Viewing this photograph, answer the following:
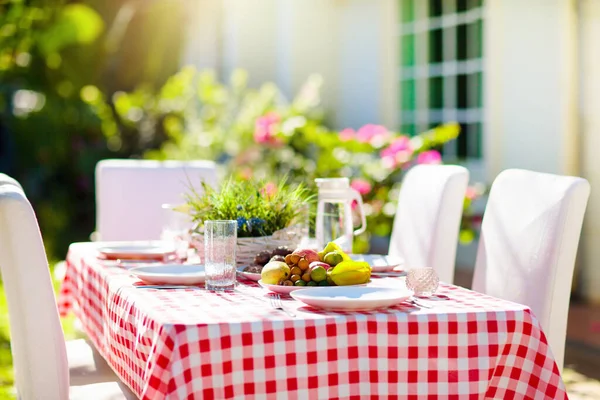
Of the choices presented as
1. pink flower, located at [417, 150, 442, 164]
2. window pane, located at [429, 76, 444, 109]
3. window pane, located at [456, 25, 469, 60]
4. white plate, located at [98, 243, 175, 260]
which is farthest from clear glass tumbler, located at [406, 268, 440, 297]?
window pane, located at [429, 76, 444, 109]

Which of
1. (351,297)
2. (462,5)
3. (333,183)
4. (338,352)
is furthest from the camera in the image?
(462,5)

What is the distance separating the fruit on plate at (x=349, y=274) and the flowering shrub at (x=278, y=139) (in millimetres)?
2012

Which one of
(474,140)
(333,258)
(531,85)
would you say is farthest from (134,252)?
(474,140)

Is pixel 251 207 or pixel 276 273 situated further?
pixel 251 207

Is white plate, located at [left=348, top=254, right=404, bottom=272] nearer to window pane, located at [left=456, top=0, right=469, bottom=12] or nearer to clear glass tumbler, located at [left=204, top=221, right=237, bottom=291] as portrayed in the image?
clear glass tumbler, located at [left=204, top=221, right=237, bottom=291]

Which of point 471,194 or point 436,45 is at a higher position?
point 436,45

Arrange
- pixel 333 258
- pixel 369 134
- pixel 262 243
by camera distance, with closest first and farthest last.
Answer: pixel 333 258, pixel 262 243, pixel 369 134

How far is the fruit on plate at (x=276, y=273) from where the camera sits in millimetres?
2287

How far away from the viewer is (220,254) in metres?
2.32

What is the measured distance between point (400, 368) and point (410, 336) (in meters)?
0.07

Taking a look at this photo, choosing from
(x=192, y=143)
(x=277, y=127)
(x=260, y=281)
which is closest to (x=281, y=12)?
(x=192, y=143)

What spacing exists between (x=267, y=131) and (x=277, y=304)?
4.29m

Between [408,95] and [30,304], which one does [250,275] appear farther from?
[408,95]

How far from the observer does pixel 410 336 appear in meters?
1.98
